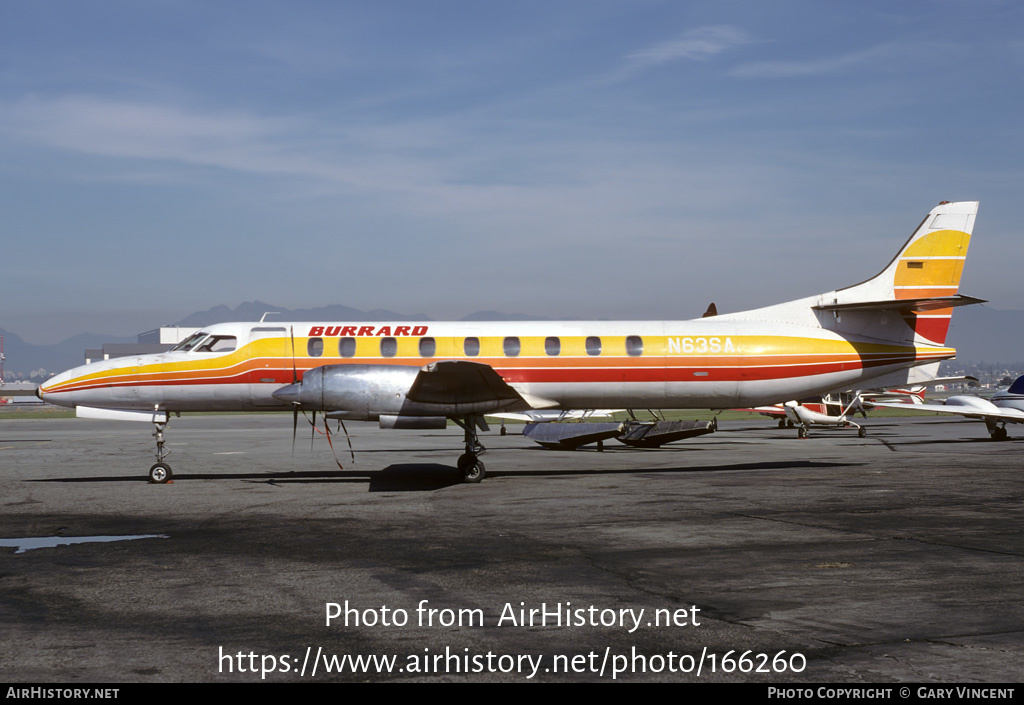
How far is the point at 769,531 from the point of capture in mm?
12273

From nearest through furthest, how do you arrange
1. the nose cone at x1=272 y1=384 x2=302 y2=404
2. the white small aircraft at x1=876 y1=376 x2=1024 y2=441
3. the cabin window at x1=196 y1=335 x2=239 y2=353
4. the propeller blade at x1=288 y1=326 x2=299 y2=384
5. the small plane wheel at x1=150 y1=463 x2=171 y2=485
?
the nose cone at x1=272 y1=384 x2=302 y2=404 < the small plane wheel at x1=150 y1=463 x2=171 y2=485 < the propeller blade at x1=288 y1=326 x2=299 y2=384 < the cabin window at x1=196 y1=335 x2=239 y2=353 < the white small aircraft at x1=876 y1=376 x2=1024 y2=441

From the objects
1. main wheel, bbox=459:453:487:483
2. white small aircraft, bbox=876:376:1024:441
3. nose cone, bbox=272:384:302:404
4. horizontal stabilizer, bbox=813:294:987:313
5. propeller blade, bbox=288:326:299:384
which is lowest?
main wheel, bbox=459:453:487:483

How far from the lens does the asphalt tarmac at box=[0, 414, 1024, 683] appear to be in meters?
6.43

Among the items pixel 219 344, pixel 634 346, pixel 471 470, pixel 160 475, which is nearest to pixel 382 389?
pixel 471 470

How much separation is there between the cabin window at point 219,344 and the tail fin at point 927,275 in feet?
47.3

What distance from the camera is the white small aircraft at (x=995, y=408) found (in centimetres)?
3028

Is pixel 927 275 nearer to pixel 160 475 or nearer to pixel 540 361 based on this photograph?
pixel 540 361

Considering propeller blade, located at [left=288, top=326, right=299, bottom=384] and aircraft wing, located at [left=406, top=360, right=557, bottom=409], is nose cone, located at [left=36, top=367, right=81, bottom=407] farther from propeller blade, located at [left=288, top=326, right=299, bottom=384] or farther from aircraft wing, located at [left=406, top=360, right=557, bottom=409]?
aircraft wing, located at [left=406, top=360, right=557, bottom=409]

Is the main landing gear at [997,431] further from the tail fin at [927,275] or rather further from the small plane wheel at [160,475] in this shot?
the small plane wheel at [160,475]

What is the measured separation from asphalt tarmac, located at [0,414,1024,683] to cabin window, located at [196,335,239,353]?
3.05m

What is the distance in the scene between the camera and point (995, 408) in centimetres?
3077

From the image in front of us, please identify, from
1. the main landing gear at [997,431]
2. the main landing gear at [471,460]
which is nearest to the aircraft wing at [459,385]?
the main landing gear at [471,460]

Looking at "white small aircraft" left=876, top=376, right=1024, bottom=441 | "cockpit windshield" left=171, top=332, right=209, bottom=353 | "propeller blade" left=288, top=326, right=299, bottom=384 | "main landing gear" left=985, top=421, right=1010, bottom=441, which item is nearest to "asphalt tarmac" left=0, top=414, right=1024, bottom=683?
"propeller blade" left=288, top=326, right=299, bottom=384

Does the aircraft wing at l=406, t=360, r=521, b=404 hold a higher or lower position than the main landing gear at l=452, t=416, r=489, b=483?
higher
